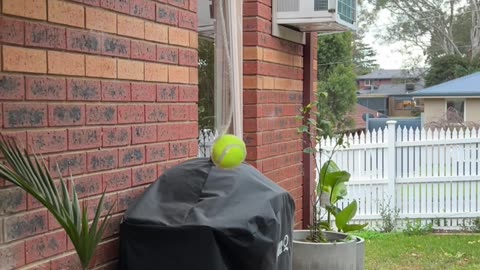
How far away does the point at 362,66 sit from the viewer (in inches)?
2030

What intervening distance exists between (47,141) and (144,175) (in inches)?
30.0

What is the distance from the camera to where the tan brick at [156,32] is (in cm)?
319

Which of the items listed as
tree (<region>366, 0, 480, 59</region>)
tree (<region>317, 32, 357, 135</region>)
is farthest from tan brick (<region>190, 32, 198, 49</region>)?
tree (<region>366, 0, 480, 59</region>)

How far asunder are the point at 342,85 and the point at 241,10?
24.1m

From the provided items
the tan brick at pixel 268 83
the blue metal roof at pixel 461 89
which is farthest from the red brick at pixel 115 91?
the blue metal roof at pixel 461 89

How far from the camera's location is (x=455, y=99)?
94.4 feet

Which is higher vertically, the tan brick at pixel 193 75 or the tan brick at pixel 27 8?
the tan brick at pixel 27 8

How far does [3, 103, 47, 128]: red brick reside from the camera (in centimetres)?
228

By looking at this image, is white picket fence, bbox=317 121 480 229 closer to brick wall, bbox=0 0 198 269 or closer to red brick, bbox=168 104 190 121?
red brick, bbox=168 104 190 121

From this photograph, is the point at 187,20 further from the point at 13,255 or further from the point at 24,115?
the point at 13,255

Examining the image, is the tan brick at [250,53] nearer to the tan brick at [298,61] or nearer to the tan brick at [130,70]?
the tan brick at [298,61]

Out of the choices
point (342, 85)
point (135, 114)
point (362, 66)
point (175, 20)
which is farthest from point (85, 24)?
point (362, 66)

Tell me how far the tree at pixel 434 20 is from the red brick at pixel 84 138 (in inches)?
1593

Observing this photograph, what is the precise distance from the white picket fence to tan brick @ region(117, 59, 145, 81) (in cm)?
772
